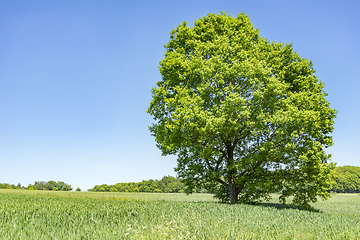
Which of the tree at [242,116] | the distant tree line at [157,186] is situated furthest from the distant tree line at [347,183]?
the tree at [242,116]

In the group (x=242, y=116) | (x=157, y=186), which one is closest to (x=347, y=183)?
(x=157, y=186)

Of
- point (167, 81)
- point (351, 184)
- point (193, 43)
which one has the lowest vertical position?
point (351, 184)

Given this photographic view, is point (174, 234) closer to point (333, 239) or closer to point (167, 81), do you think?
point (333, 239)

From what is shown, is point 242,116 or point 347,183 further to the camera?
point 347,183

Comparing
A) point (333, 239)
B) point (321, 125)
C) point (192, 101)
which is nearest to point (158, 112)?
point (192, 101)

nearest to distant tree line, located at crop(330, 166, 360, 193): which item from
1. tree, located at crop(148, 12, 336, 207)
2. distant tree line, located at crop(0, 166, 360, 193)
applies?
distant tree line, located at crop(0, 166, 360, 193)

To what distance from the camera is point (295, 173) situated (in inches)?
708

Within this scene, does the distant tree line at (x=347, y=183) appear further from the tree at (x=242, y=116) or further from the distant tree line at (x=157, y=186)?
the tree at (x=242, y=116)

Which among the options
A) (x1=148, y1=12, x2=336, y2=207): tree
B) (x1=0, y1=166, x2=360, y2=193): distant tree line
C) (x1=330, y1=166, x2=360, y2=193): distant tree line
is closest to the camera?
(x1=148, y1=12, x2=336, y2=207): tree

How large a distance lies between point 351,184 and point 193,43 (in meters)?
136

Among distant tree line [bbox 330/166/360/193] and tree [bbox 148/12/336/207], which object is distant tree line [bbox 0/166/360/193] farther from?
tree [bbox 148/12/336/207]

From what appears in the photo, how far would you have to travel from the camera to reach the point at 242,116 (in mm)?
15844

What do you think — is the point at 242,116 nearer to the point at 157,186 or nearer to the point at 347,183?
the point at 157,186

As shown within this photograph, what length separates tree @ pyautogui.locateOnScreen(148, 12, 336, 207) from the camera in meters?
15.8
